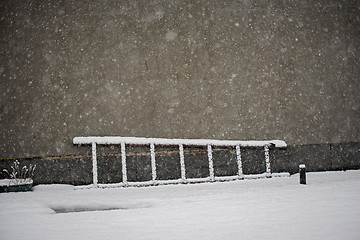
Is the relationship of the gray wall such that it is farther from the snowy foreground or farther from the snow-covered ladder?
the snowy foreground

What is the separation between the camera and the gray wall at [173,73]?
458 cm

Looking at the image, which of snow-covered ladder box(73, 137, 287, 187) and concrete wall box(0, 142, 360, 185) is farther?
concrete wall box(0, 142, 360, 185)

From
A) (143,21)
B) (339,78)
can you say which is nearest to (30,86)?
(143,21)

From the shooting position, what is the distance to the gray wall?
458 cm

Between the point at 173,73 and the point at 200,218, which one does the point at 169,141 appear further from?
the point at 200,218

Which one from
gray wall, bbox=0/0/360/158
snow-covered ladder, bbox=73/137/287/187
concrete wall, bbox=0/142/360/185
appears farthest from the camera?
gray wall, bbox=0/0/360/158

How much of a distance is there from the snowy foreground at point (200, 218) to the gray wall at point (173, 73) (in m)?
2.02

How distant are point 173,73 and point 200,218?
3.21 metres

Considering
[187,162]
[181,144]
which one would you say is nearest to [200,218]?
[181,144]

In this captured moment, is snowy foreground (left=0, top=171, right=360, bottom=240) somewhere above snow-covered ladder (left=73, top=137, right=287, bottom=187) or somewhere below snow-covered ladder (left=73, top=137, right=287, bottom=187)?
below

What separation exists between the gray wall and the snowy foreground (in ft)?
6.63

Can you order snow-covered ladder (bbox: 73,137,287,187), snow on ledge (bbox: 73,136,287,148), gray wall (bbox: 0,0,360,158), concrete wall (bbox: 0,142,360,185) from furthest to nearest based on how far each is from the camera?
gray wall (bbox: 0,0,360,158)
concrete wall (bbox: 0,142,360,185)
snow on ledge (bbox: 73,136,287,148)
snow-covered ladder (bbox: 73,137,287,187)

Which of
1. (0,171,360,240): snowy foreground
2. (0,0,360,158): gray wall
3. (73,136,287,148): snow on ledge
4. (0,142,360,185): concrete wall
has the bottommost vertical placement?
(0,171,360,240): snowy foreground

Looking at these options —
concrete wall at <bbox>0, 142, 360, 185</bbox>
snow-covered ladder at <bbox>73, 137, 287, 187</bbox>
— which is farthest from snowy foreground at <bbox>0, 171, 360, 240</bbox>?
concrete wall at <bbox>0, 142, 360, 185</bbox>
